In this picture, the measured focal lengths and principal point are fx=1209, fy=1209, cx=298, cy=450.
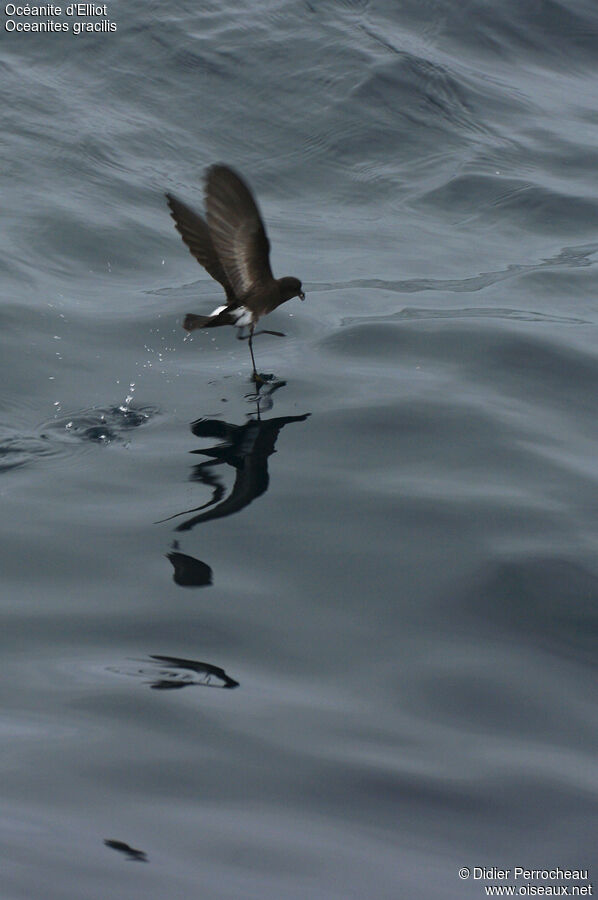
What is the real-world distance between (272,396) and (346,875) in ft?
12.4

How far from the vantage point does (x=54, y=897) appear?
9.39 ft

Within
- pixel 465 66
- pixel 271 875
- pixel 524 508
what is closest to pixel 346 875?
pixel 271 875

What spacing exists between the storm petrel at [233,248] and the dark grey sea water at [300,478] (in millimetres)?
481

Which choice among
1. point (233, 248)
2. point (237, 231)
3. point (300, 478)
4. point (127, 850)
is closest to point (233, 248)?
point (233, 248)

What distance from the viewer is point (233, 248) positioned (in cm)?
626

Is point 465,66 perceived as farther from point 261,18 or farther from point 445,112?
point 261,18

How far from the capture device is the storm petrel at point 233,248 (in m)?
5.91

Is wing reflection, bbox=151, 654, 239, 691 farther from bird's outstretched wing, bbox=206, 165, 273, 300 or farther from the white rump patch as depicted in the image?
the white rump patch

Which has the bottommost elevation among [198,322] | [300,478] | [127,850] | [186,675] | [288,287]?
[127,850]

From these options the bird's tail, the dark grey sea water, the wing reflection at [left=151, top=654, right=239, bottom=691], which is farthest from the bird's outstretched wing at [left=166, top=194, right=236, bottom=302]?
the wing reflection at [left=151, top=654, right=239, bottom=691]

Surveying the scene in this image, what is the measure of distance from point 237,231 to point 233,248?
0.17 m

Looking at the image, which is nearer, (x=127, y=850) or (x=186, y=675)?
(x=127, y=850)

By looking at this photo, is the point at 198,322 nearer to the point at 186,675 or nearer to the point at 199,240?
the point at 199,240

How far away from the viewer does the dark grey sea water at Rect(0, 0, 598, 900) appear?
3418 mm
